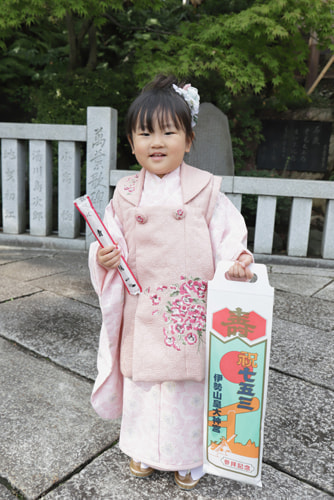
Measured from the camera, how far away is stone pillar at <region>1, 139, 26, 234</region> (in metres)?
5.53

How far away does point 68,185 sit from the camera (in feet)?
17.7

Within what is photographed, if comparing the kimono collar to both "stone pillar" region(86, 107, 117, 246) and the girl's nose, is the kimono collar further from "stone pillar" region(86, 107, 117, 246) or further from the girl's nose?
"stone pillar" region(86, 107, 117, 246)

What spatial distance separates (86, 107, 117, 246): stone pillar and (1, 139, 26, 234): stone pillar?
112 centimetres

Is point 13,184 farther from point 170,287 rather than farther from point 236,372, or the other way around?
point 236,372

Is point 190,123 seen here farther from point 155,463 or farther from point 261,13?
point 261,13

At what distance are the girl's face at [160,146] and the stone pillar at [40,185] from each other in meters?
4.17

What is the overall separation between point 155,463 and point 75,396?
72cm

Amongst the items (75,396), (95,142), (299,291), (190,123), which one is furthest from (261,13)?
(75,396)

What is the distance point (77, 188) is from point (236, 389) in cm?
450

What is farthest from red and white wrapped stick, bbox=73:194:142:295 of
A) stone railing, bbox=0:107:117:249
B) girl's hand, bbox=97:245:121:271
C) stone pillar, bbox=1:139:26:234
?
stone pillar, bbox=1:139:26:234

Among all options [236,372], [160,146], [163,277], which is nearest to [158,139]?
[160,146]

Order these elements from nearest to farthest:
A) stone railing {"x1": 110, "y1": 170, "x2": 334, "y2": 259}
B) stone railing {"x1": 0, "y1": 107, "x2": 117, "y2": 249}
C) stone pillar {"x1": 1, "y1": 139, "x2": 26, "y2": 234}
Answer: stone railing {"x1": 110, "y1": 170, "x2": 334, "y2": 259}
stone railing {"x1": 0, "y1": 107, "x2": 117, "y2": 249}
stone pillar {"x1": 1, "y1": 139, "x2": 26, "y2": 234}

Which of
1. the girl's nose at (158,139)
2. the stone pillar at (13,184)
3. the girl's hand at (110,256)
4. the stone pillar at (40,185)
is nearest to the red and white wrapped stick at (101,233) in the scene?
the girl's hand at (110,256)

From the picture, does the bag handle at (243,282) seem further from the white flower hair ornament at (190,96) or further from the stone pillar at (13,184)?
the stone pillar at (13,184)
